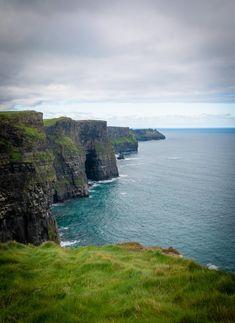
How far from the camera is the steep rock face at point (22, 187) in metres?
62.1

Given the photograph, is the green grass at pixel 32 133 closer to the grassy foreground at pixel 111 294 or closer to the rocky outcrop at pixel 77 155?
the rocky outcrop at pixel 77 155

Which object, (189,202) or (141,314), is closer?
(141,314)

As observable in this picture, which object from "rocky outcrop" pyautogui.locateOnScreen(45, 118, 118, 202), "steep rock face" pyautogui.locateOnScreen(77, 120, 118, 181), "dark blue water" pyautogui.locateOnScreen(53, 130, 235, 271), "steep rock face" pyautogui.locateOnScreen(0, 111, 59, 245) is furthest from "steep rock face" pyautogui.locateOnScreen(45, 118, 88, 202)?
"steep rock face" pyautogui.locateOnScreen(0, 111, 59, 245)

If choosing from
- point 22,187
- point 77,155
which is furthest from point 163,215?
point 77,155

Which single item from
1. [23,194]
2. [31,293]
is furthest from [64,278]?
[23,194]

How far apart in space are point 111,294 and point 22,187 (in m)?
53.1

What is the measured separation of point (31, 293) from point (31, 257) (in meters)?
10.5

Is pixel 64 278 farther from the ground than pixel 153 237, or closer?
farther from the ground

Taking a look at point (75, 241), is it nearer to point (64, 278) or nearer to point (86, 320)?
point (64, 278)

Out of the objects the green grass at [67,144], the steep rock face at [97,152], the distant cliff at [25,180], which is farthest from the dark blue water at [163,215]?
the green grass at [67,144]

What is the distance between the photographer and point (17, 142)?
70.0 meters

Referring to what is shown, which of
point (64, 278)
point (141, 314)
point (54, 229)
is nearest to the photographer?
point (141, 314)

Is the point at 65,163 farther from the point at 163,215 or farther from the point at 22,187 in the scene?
the point at 22,187

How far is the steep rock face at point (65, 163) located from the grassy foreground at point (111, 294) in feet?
311
